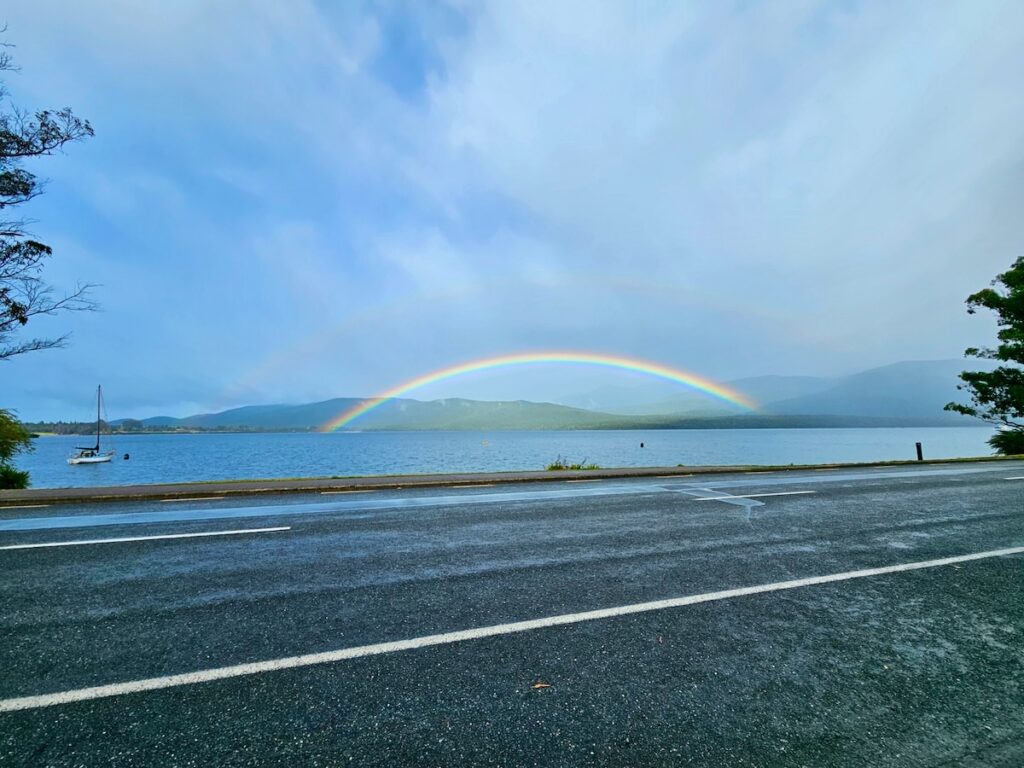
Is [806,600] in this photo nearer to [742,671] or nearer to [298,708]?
[742,671]

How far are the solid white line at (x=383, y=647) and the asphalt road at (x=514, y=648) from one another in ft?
0.08

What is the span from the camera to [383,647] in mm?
3561

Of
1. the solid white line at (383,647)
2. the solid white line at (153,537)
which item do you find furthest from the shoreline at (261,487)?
the solid white line at (383,647)

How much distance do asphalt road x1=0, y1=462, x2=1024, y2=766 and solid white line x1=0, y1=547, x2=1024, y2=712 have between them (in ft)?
0.08

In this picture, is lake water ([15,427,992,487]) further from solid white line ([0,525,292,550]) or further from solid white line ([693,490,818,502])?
solid white line ([693,490,818,502])

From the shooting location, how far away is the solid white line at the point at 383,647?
295 cm

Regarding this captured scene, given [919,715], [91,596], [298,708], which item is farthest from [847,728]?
[91,596]

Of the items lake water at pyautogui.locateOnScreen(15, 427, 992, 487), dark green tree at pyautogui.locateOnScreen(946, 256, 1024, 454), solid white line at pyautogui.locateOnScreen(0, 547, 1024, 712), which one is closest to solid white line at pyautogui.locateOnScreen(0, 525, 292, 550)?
solid white line at pyautogui.locateOnScreen(0, 547, 1024, 712)

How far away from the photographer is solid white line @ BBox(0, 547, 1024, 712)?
295 cm

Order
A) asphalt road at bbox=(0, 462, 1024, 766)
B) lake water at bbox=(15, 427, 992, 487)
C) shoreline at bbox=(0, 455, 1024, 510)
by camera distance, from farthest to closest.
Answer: lake water at bbox=(15, 427, 992, 487), shoreline at bbox=(0, 455, 1024, 510), asphalt road at bbox=(0, 462, 1024, 766)

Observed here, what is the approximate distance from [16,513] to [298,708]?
11.5m

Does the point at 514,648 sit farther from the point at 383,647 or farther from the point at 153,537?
the point at 153,537

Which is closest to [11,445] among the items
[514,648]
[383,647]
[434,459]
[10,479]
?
[10,479]

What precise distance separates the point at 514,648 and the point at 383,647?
3.27 ft
